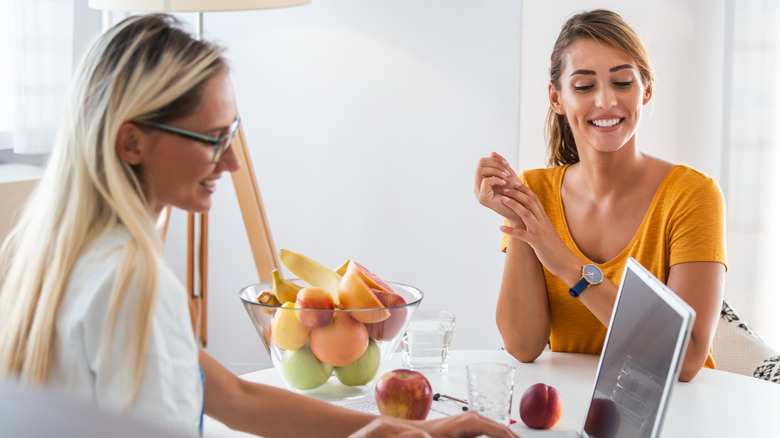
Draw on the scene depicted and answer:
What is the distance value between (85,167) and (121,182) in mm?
43

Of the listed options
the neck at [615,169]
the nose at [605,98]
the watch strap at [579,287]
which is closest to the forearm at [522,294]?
the watch strap at [579,287]

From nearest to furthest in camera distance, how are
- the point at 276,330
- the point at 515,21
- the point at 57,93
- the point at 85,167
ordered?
the point at 85,167 → the point at 276,330 → the point at 57,93 → the point at 515,21

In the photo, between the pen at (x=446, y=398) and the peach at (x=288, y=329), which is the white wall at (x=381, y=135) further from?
the peach at (x=288, y=329)

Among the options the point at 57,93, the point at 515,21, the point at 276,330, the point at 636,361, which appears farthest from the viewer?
the point at 515,21

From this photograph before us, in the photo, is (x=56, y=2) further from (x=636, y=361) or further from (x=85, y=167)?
(x=636, y=361)

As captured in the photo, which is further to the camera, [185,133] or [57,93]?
[57,93]

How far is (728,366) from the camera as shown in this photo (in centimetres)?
170

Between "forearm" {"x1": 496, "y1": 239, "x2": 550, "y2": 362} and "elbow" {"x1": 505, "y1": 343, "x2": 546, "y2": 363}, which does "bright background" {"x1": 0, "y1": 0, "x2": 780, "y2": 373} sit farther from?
"elbow" {"x1": 505, "y1": 343, "x2": 546, "y2": 363}

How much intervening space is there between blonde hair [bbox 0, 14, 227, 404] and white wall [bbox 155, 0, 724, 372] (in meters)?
2.13

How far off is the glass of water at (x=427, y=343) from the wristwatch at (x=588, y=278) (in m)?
0.29

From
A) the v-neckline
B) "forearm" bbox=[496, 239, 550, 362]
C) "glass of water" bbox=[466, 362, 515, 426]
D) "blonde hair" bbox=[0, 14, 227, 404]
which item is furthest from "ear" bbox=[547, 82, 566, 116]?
"blonde hair" bbox=[0, 14, 227, 404]

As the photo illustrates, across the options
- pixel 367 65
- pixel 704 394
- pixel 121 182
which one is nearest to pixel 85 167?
pixel 121 182

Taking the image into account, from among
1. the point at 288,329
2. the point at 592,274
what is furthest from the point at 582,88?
the point at 288,329

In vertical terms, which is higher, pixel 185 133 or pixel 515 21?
pixel 515 21
